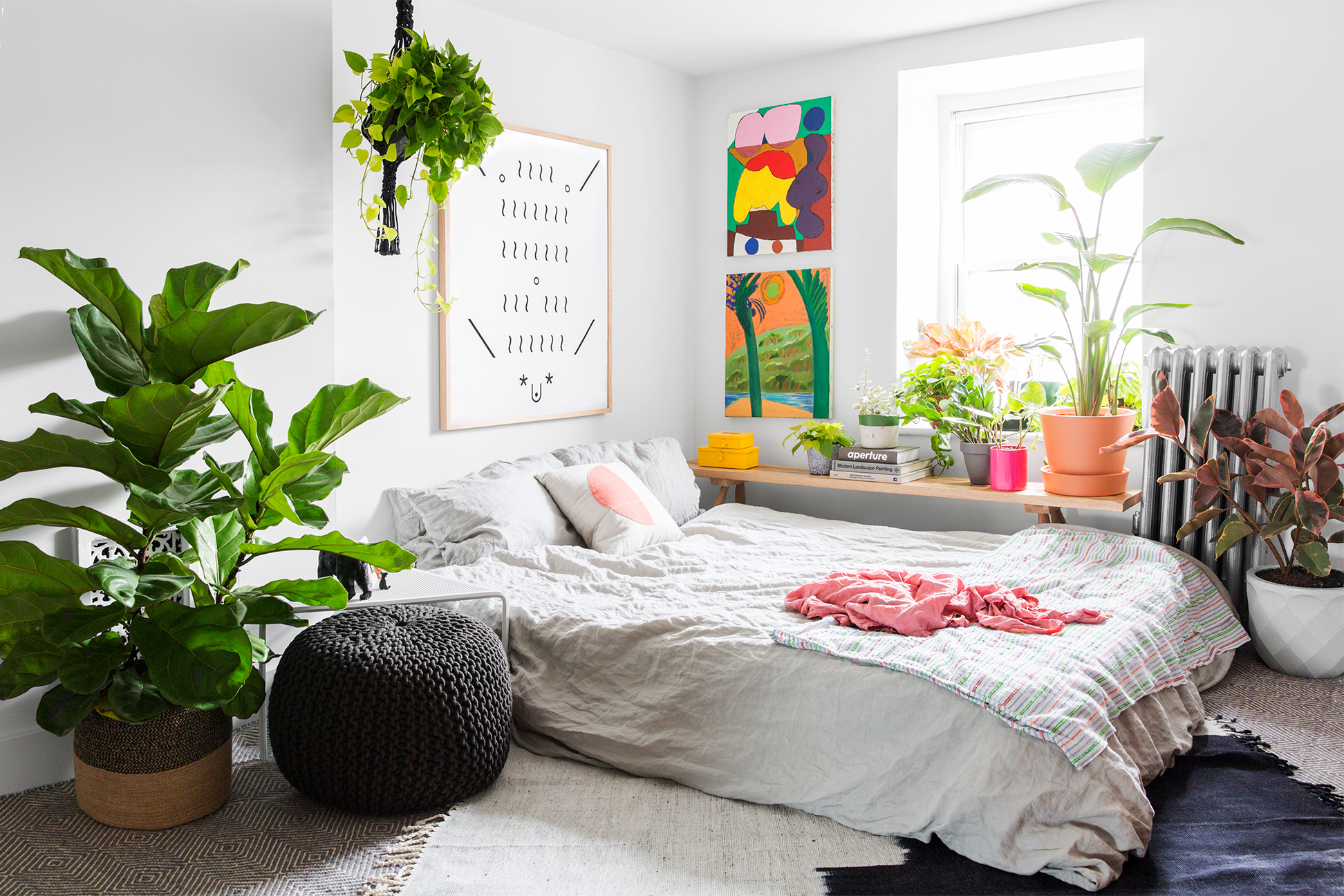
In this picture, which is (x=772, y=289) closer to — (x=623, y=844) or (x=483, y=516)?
(x=483, y=516)

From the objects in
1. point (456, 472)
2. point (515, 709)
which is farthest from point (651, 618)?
point (456, 472)

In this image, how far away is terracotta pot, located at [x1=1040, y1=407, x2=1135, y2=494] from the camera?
10.8ft

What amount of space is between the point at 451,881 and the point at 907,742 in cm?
96

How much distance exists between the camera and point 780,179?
14.0 ft

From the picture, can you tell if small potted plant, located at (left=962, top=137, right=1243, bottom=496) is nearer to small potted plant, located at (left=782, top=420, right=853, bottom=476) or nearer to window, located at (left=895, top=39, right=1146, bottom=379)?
window, located at (left=895, top=39, right=1146, bottom=379)

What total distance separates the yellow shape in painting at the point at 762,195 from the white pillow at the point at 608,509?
1528mm

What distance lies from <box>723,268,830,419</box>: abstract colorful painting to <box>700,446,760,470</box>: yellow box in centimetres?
29

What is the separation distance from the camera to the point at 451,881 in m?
1.85

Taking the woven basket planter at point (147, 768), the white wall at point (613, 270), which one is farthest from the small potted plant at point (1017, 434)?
the woven basket planter at point (147, 768)

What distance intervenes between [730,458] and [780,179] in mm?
1265

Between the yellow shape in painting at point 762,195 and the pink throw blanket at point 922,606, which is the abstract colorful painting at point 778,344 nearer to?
the yellow shape in painting at point 762,195

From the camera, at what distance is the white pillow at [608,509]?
3.25 metres

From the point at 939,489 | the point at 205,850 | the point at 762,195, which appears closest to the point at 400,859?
the point at 205,850

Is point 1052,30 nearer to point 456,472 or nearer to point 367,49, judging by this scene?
point 367,49
